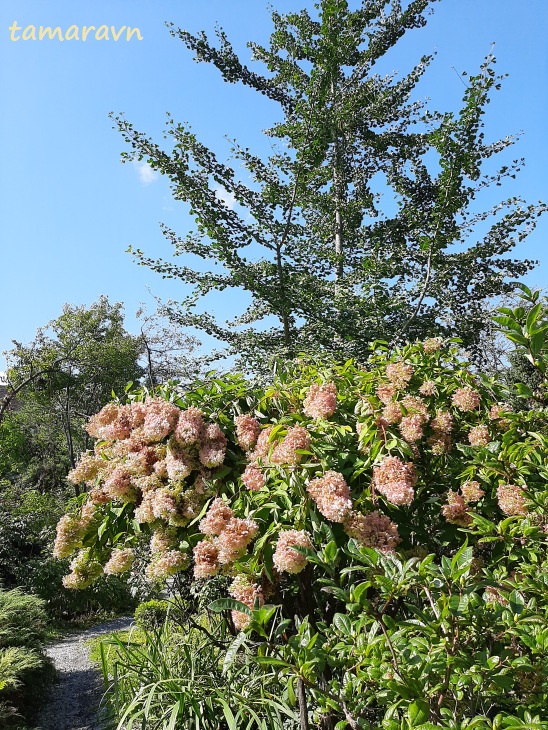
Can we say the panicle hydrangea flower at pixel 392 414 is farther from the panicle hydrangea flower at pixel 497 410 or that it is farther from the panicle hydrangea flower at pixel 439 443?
the panicle hydrangea flower at pixel 497 410

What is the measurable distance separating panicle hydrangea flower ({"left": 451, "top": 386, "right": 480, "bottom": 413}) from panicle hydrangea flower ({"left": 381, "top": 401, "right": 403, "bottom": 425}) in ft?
0.91

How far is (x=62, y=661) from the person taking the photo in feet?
18.7

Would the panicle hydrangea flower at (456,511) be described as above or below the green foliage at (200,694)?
above

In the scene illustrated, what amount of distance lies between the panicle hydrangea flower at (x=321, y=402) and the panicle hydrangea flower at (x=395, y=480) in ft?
0.87

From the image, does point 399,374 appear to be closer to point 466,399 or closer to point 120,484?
point 466,399

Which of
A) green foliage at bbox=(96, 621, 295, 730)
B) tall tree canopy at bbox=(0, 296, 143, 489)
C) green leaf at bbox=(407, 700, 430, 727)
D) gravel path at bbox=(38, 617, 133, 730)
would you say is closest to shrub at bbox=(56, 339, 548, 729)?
green leaf at bbox=(407, 700, 430, 727)

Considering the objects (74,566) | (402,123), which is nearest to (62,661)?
(74,566)

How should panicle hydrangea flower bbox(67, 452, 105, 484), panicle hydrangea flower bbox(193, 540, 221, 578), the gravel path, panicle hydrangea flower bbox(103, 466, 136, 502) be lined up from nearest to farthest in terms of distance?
panicle hydrangea flower bbox(193, 540, 221, 578) → panicle hydrangea flower bbox(103, 466, 136, 502) → panicle hydrangea flower bbox(67, 452, 105, 484) → the gravel path

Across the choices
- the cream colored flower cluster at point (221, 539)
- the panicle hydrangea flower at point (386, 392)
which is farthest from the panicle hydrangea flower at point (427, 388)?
the cream colored flower cluster at point (221, 539)

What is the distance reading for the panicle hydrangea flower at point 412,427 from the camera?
1.81 m

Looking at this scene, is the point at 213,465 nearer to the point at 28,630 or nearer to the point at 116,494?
the point at 116,494

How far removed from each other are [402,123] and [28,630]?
8646 mm

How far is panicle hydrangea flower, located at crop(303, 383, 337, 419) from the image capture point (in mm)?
1854

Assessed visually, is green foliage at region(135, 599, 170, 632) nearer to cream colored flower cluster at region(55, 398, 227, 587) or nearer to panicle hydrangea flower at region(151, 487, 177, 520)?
cream colored flower cluster at region(55, 398, 227, 587)
